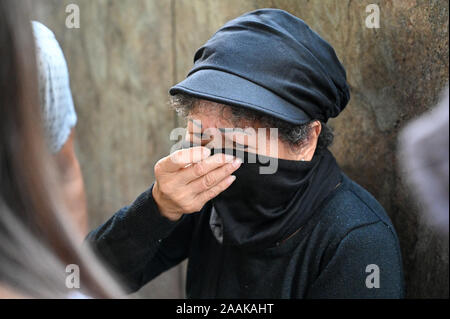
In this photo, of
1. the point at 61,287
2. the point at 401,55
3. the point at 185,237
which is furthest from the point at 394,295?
the point at 61,287

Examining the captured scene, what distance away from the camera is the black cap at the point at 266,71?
2.98 ft

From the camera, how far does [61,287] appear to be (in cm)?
54

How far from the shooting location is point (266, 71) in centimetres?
92

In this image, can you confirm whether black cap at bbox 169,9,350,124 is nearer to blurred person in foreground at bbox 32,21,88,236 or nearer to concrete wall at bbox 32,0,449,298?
concrete wall at bbox 32,0,449,298

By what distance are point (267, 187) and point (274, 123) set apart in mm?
153

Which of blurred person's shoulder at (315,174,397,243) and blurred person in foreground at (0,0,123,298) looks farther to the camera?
blurred person's shoulder at (315,174,397,243)

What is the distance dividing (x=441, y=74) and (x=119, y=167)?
2.73ft

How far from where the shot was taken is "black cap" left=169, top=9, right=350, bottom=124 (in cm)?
91

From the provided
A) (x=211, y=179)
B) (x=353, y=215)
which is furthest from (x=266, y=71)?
(x=353, y=215)

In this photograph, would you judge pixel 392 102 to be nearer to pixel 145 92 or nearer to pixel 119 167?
pixel 145 92

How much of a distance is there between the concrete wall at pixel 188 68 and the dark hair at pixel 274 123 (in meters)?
0.04

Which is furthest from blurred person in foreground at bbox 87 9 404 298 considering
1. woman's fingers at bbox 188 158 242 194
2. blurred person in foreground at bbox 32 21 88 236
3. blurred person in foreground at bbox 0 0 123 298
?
blurred person in foreground at bbox 0 0 123 298

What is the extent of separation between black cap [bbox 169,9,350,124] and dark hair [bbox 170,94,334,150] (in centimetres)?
5

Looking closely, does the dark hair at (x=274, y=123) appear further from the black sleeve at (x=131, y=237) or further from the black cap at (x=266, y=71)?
the black sleeve at (x=131, y=237)
